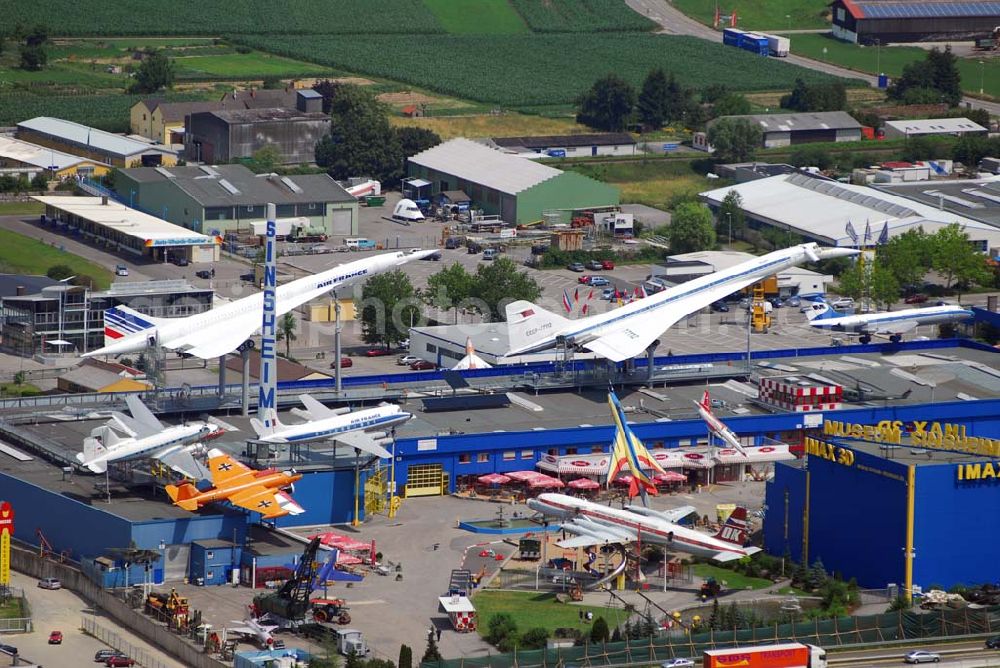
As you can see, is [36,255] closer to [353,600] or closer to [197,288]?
[197,288]

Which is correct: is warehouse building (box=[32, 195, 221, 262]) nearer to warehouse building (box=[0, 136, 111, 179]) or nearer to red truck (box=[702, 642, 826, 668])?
warehouse building (box=[0, 136, 111, 179])

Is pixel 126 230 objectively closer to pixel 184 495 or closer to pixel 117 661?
pixel 184 495

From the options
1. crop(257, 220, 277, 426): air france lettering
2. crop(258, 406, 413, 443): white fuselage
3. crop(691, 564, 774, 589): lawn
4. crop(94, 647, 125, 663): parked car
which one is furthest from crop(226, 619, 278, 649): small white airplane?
crop(691, 564, 774, 589): lawn

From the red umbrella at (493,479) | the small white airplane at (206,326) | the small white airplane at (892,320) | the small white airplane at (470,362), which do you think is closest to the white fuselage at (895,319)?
the small white airplane at (892,320)

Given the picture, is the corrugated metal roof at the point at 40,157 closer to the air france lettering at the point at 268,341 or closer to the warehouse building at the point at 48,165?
the warehouse building at the point at 48,165

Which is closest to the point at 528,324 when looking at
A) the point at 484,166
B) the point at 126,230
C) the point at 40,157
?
the point at 126,230
